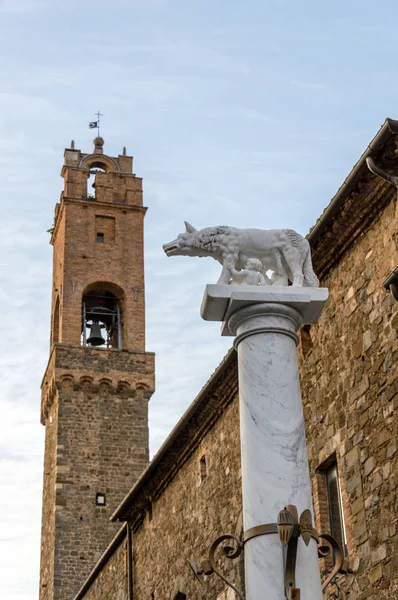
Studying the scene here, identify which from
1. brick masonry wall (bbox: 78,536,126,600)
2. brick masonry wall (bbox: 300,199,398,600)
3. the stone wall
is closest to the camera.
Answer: brick masonry wall (bbox: 300,199,398,600)

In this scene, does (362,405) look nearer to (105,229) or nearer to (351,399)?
(351,399)

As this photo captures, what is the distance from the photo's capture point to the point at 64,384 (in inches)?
1170

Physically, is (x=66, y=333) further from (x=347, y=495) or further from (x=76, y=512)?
(x=347, y=495)

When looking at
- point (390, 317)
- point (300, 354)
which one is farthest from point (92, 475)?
point (390, 317)

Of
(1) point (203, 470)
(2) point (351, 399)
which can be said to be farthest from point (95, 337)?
(2) point (351, 399)

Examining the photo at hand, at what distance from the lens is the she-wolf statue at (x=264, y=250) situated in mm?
6914

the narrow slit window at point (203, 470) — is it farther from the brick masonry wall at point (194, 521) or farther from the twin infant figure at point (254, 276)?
the twin infant figure at point (254, 276)

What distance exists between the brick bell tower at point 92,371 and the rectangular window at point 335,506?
17077 mm

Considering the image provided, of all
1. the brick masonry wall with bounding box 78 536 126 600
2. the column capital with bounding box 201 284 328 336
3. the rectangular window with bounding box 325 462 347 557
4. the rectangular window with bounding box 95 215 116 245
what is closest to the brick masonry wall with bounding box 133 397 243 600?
the brick masonry wall with bounding box 78 536 126 600

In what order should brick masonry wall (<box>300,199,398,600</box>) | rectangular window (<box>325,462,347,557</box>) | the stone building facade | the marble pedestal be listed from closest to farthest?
the marble pedestal → brick masonry wall (<box>300,199,398,600</box>) → the stone building facade → rectangular window (<box>325,462,347,557</box>)

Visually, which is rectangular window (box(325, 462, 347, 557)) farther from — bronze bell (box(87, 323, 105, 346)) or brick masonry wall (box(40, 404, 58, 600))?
bronze bell (box(87, 323, 105, 346))

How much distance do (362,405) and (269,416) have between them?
14.3 ft

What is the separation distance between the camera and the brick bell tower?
27.8 meters

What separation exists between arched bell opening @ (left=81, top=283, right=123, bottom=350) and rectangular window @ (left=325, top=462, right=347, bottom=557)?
2015cm
